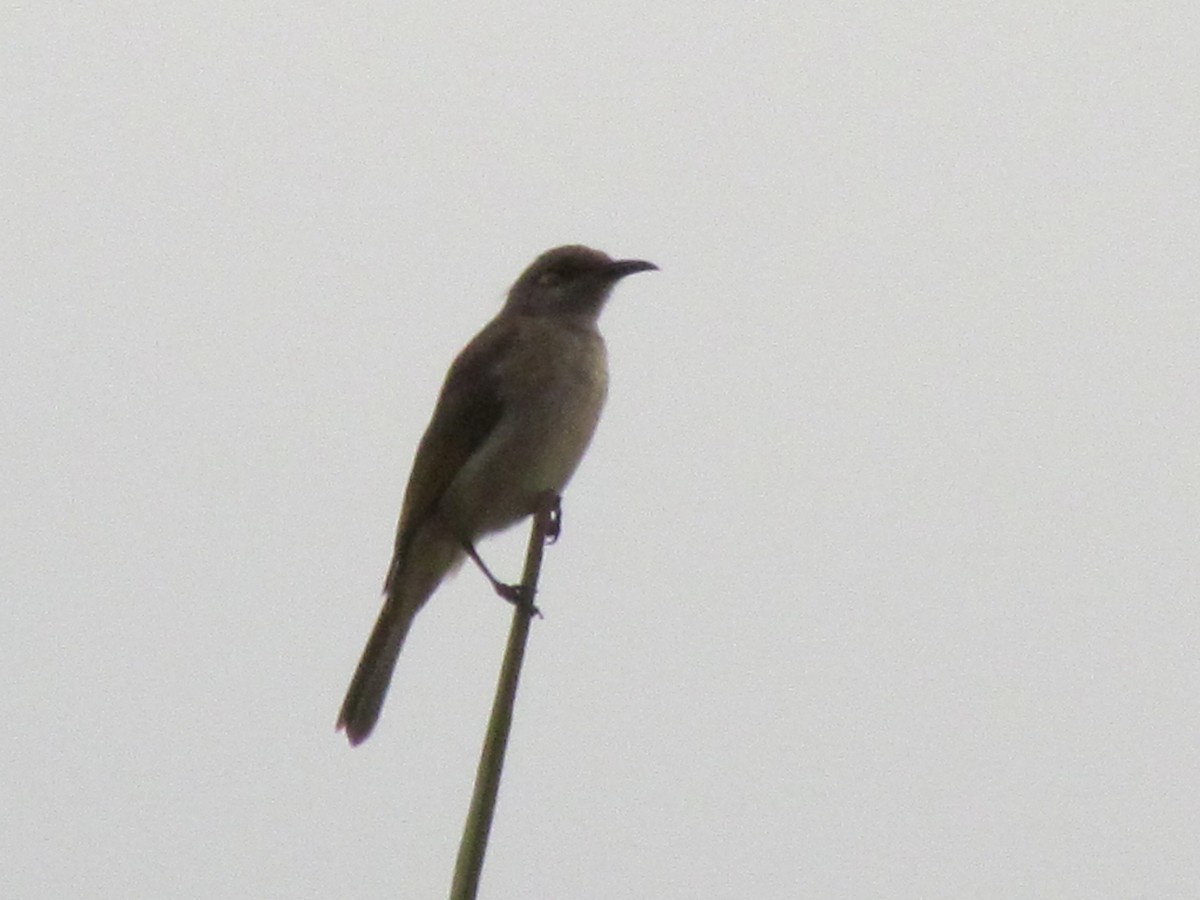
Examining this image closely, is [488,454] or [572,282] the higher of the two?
[572,282]

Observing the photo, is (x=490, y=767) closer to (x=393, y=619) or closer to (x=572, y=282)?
(x=393, y=619)

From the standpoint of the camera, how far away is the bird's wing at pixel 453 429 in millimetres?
6898

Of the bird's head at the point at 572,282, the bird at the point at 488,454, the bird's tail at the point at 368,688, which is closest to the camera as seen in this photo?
the bird's tail at the point at 368,688

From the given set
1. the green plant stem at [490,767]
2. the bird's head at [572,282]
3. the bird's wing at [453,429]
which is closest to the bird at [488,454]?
the bird's wing at [453,429]

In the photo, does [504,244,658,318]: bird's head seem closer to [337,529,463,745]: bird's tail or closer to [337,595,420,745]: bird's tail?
[337,529,463,745]: bird's tail

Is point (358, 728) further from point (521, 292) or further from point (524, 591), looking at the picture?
point (524, 591)

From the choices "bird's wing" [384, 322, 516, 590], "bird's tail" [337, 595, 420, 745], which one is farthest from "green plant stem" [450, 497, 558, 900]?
"bird's wing" [384, 322, 516, 590]

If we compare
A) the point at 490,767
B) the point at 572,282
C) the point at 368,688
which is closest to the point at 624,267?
the point at 572,282

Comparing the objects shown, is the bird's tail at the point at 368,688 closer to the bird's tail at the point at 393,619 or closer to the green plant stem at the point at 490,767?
the bird's tail at the point at 393,619

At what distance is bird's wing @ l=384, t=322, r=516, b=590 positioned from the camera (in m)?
6.90

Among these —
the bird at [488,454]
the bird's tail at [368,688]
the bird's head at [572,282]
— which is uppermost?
the bird's head at [572,282]

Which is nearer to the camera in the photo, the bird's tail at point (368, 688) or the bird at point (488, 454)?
the bird's tail at point (368, 688)

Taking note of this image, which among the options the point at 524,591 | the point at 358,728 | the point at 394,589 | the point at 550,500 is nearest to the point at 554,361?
the point at 394,589

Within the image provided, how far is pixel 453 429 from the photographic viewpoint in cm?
712
